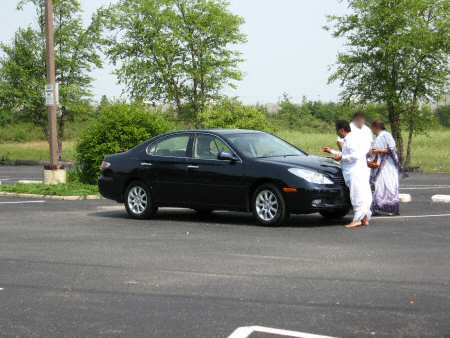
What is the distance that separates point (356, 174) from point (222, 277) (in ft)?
17.2

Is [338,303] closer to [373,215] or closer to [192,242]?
[192,242]

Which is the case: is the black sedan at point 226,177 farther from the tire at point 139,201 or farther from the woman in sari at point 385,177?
the woman in sari at point 385,177

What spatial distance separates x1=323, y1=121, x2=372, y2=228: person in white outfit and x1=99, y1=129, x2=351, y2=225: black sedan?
9.5 inches

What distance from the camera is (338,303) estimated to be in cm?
785

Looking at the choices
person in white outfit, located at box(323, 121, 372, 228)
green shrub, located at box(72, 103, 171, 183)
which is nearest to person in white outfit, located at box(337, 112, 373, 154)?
person in white outfit, located at box(323, 121, 372, 228)

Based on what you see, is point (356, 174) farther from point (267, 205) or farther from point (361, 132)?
point (267, 205)

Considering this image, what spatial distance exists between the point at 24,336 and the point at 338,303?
2.69 metres

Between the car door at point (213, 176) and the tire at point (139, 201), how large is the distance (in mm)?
964

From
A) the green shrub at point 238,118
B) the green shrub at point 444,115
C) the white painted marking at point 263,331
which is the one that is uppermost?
the green shrub at point 444,115

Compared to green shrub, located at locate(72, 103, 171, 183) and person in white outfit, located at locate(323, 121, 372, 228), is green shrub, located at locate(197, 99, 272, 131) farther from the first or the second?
person in white outfit, located at locate(323, 121, 372, 228)

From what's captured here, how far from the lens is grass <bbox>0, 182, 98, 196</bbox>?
69.4 feet

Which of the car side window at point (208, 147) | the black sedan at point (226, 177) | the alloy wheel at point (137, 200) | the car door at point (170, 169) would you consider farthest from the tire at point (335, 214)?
the alloy wheel at point (137, 200)

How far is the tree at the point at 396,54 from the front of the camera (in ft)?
128

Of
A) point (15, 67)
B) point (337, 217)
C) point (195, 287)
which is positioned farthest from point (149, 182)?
point (15, 67)
